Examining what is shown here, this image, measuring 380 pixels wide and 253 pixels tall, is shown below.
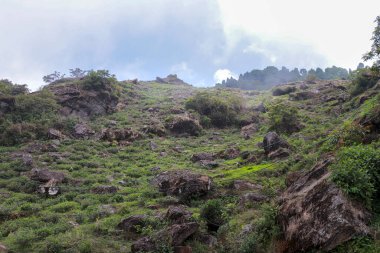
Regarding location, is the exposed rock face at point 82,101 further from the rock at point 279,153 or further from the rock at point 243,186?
the rock at point 243,186

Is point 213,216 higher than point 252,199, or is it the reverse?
point 252,199

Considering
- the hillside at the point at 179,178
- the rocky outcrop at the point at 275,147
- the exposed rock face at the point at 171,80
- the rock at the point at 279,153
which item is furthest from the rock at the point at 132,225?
the exposed rock face at the point at 171,80

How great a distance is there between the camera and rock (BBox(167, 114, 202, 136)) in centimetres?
4580

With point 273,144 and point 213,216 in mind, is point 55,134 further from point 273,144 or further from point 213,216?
point 213,216

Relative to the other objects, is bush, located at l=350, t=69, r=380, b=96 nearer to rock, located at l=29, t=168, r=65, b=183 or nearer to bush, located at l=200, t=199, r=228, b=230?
bush, located at l=200, t=199, r=228, b=230

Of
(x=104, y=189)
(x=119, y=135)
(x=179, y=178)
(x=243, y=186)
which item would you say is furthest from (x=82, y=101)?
(x=243, y=186)

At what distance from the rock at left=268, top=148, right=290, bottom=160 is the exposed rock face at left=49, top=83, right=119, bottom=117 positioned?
97.3 feet

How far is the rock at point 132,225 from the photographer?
15797mm

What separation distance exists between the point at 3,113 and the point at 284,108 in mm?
32114

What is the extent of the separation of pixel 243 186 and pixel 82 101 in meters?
34.4

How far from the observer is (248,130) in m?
46.3

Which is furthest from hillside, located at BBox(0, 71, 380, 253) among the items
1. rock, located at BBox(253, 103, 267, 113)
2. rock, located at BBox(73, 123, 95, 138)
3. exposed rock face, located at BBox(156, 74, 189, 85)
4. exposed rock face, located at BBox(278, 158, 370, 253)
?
exposed rock face, located at BBox(156, 74, 189, 85)

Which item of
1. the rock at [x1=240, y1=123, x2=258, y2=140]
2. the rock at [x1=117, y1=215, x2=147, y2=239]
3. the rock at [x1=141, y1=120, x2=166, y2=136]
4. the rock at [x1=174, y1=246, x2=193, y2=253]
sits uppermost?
the rock at [x1=141, y1=120, x2=166, y2=136]


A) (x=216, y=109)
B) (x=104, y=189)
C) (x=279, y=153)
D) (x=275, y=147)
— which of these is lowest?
(x=104, y=189)
